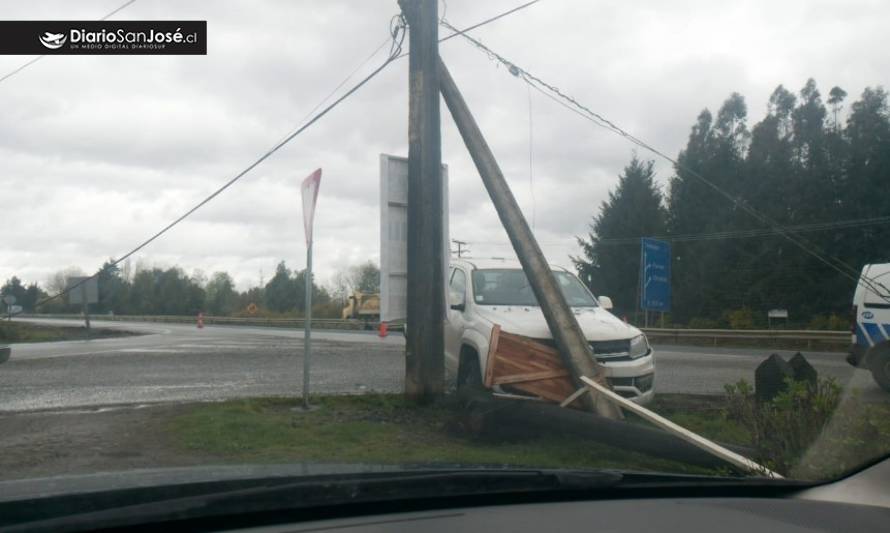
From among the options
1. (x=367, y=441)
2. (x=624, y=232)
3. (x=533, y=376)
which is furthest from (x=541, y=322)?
(x=624, y=232)

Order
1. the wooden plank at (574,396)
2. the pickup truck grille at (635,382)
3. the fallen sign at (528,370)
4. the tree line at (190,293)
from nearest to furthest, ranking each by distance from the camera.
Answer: the wooden plank at (574,396), the fallen sign at (528,370), the pickup truck grille at (635,382), the tree line at (190,293)

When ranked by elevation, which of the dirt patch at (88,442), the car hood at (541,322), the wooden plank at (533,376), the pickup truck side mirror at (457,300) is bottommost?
the dirt patch at (88,442)

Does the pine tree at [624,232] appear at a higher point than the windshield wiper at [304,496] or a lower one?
higher

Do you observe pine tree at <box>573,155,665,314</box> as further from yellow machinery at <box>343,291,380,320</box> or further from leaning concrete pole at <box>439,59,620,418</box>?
leaning concrete pole at <box>439,59,620,418</box>

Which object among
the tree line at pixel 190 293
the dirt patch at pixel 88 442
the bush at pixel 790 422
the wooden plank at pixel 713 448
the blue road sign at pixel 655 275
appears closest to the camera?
the wooden plank at pixel 713 448

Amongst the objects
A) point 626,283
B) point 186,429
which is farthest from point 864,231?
point 626,283

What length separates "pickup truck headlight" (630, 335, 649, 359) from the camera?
8.23 m

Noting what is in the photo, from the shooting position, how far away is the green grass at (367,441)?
600cm

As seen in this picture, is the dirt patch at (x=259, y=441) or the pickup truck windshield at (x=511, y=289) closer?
the dirt patch at (x=259, y=441)

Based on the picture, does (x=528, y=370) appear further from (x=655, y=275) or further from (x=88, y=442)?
(x=655, y=275)

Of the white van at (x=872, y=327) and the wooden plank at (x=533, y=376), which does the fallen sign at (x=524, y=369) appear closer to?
the wooden plank at (x=533, y=376)

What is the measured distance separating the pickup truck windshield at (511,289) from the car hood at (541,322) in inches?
9.0

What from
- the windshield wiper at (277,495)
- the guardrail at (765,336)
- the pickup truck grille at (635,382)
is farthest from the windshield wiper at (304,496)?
the guardrail at (765,336)

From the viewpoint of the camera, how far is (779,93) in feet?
79.2
